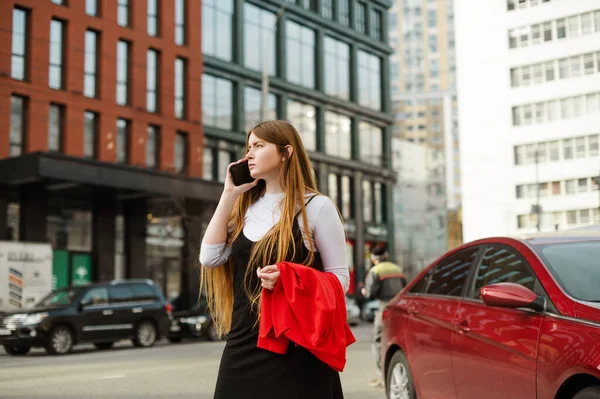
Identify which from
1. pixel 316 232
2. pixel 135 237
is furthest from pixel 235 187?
pixel 135 237

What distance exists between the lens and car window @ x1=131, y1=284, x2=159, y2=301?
22.3 meters

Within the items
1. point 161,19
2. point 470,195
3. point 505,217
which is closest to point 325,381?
point 161,19

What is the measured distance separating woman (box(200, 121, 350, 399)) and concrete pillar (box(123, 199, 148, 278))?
33.1 meters

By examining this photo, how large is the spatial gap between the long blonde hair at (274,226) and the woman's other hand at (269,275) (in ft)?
0.42

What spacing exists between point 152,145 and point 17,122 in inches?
757

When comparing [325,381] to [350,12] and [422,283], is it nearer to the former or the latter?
[422,283]

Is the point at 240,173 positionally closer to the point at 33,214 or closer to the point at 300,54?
the point at 33,214

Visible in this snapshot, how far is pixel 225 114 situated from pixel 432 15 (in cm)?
11413

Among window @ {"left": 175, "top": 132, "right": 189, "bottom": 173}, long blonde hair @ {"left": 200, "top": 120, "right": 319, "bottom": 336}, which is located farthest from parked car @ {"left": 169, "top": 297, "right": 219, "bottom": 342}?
long blonde hair @ {"left": 200, "top": 120, "right": 319, "bottom": 336}

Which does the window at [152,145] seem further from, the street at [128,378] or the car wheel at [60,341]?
the street at [128,378]

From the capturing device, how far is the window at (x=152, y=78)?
108 feet

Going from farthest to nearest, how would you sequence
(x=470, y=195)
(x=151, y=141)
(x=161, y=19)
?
(x=470, y=195) < (x=151, y=141) < (x=161, y=19)

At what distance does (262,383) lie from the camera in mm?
3090

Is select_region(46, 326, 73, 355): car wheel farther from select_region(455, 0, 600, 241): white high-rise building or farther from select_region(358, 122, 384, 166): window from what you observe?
select_region(358, 122, 384, 166): window
